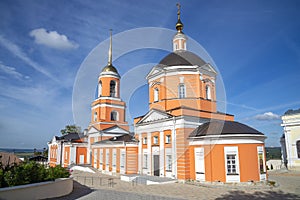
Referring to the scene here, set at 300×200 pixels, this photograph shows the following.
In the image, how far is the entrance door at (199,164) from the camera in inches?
661

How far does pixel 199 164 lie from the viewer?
17078mm

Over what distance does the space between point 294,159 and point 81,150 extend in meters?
29.4

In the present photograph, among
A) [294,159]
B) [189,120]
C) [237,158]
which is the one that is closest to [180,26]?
[189,120]

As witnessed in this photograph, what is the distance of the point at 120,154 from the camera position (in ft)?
81.6

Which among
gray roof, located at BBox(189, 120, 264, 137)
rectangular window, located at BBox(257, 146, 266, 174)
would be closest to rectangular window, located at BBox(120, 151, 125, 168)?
gray roof, located at BBox(189, 120, 264, 137)

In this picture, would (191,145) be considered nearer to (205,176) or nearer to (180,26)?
(205,176)

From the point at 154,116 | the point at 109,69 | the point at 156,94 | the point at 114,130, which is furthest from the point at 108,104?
the point at 154,116

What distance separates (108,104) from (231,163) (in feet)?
69.1

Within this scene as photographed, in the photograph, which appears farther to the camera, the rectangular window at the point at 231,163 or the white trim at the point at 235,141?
the white trim at the point at 235,141

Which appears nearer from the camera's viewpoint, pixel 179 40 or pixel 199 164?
pixel 199 164

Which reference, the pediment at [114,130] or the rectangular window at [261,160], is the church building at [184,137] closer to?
the rectangular window at [261,160]

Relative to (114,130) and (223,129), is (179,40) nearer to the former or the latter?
(223,129)

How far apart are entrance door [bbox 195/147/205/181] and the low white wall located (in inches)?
360

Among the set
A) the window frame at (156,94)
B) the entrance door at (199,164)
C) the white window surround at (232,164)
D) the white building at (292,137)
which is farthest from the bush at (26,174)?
the white building at (292,137)
